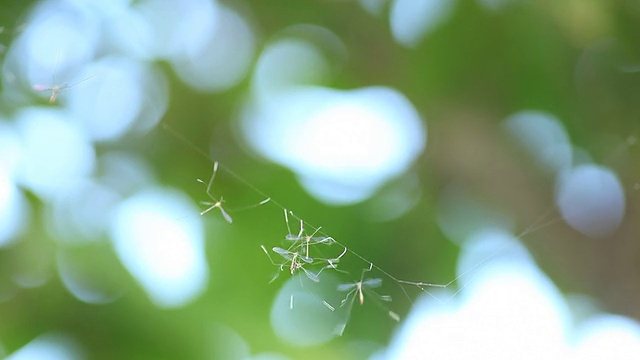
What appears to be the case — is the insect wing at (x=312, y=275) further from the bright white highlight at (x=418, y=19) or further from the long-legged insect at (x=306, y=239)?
the bright white highlight at (x=418, y=19)

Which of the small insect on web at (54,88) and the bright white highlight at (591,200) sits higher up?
the small insect on web at (54,88)

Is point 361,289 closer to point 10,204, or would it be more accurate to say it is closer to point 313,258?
point 313,258

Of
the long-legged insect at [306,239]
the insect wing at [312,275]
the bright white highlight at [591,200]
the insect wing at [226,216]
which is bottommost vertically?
the bright white highlight at [591,200]

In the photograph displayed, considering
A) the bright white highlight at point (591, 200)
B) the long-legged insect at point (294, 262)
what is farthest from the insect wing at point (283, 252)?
the bright white highlight at point (591, 200)

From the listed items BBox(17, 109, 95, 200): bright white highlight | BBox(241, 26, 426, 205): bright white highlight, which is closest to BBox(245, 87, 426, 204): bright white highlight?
BBox(241, 26, 426, 205): bright white highlight

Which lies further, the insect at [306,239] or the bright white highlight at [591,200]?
the bright white highlight at [591,200]

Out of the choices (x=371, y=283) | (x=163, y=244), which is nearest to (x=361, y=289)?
(x=371, y=283)

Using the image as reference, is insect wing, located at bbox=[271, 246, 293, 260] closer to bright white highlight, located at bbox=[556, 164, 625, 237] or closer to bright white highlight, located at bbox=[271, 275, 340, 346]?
bright white highlight, located at bbox=[271, 275, 340, 346]

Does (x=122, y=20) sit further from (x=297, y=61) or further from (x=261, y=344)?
(x=261, y=344)
